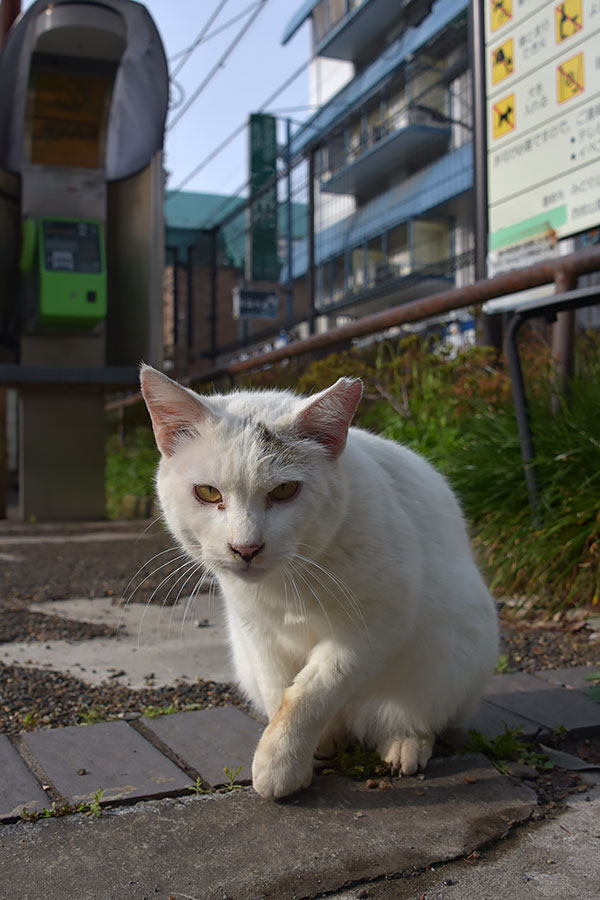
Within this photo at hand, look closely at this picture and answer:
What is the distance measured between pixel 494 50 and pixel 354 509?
3394mm

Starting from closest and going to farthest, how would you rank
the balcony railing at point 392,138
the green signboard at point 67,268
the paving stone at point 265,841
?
1. the paving stone at point 265,841
2. the green signboard at point 67,268
3. the balcony railing at point 392,138

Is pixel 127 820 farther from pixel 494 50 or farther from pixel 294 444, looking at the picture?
pixel 494 50

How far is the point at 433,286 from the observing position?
39.5 ft

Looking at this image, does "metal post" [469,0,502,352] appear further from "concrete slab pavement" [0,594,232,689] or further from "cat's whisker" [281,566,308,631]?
"cat's whisker" [281,566,308,631]

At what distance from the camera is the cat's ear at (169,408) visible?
1659 mm

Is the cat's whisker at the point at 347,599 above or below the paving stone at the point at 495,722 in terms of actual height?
above

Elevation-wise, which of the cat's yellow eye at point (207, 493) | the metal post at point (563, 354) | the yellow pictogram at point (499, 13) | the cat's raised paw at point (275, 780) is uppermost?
the yellow pictogram at point (499, 13)

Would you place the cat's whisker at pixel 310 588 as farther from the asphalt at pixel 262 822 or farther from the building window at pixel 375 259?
the building window at pixel 375 259

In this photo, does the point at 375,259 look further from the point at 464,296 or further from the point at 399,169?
the point at 464,296

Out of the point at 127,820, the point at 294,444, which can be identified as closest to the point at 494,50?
the point at 294,444

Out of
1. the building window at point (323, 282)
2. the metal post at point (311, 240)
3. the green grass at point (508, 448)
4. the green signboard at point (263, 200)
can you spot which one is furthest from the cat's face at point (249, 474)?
A: the building window at point (323, 282)

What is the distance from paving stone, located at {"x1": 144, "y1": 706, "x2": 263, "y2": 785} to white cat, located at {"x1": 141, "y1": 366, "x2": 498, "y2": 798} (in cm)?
10

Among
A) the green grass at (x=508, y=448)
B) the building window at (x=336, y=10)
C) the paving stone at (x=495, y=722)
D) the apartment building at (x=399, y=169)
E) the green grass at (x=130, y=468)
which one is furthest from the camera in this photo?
the building window at (x=336, y=10)

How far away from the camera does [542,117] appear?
3.80m
